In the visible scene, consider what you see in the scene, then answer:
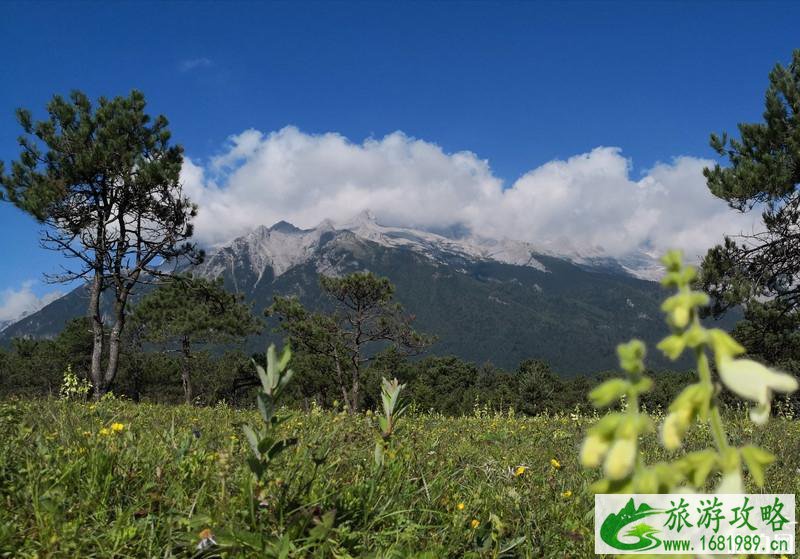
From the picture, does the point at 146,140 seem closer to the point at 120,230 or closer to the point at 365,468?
the point at 120,230

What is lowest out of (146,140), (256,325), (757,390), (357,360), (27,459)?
(27,459)

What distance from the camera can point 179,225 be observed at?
69.5ft

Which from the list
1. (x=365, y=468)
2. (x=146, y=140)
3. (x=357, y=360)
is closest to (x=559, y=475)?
(x=365, y=468)

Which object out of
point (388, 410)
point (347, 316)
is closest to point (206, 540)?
point (388, 410)

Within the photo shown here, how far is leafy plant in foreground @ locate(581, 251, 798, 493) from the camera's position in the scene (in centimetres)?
91

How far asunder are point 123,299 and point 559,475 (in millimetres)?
18902

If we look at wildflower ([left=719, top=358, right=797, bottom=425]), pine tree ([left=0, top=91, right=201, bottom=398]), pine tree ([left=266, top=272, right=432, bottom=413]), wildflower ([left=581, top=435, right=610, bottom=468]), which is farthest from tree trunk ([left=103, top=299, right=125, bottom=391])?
wildflower ([left=719, top=358, right=797, bottom=425])

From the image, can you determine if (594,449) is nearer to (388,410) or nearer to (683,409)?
(683,409)

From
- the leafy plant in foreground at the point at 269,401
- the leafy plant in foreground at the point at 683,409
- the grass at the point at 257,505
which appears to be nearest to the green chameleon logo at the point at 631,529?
the leafy plant in foreground at the point at 683,409

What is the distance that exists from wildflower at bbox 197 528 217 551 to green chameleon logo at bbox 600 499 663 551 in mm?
1627

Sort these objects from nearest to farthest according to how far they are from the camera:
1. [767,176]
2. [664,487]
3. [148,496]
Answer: [664,487]
[148,496]
[767,176]

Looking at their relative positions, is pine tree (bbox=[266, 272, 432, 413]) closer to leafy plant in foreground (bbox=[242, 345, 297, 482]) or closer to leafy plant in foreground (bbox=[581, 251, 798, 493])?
leafy plant in foreground (bbox=[242, 345, 297, 482])

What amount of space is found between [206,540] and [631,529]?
5.90 ft

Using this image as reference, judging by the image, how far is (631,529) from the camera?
143cm
